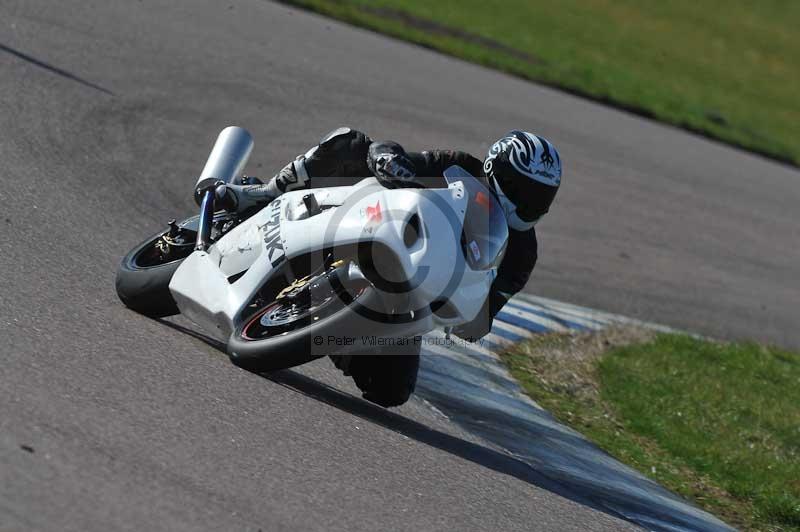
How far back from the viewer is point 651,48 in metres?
28.5

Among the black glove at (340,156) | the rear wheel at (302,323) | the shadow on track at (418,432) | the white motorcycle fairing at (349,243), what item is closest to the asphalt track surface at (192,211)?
the shadow on track at (418,432)

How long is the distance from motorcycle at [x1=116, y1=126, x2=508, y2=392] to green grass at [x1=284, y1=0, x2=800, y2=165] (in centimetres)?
1108

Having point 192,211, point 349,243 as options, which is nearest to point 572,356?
→ point 192,211

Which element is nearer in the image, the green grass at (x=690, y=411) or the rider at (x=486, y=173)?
the rider at (x=486, y=173)

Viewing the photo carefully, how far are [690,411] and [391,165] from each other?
158 inches

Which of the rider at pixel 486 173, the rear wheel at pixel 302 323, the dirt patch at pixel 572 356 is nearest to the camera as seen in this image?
the rear wheel at pixel 302 323

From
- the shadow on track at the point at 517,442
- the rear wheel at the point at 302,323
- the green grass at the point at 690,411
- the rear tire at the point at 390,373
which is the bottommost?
the green grass at the point at 690,411

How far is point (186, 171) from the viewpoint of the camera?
31.9ft

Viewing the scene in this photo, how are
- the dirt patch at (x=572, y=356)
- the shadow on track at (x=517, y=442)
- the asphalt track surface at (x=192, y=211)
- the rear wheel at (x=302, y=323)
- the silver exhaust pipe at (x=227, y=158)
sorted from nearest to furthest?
the asphalt track surface at (x=192, y=211), the rear wheel at (x=302, y=323), the shadow on track at (x=517, y=442), the silver exhaust pipe at (x=227, y=158), the dirt patch at (x=572, y=356)

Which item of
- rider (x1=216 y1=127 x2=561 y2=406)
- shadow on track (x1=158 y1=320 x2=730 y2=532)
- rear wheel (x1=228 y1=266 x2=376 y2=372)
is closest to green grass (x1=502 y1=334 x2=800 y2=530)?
shadow on track (x1=158 y1=320 x2=730 y2=532)

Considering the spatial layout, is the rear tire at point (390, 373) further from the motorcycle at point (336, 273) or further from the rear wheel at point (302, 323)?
the rear wheel at point (302, 323)

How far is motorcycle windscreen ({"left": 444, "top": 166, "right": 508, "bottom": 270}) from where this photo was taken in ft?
18.2

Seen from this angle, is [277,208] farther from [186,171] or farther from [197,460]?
[186,171]

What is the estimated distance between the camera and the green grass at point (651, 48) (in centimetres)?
1894
